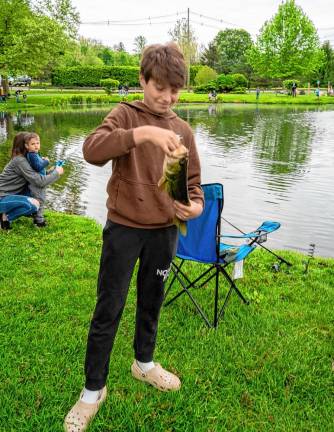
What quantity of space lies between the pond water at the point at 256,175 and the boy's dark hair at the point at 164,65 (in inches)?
203

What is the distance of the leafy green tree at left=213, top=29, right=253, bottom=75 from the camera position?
7856 centimetres

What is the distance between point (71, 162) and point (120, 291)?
1203 cm

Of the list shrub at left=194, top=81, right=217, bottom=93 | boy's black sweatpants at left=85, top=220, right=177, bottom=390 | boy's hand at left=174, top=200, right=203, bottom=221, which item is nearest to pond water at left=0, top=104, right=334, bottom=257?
boy's black sweatpants at left=85, top=220, right=177, bottom=390

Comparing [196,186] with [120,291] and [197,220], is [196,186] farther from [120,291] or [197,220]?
[197,220]

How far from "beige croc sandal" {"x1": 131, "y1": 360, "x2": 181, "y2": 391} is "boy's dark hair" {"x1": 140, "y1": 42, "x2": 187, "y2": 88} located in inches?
78.4

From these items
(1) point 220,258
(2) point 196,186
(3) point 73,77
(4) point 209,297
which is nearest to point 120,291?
(2) point 196,186

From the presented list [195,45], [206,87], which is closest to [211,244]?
[206,87]

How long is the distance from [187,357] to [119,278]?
1.24 meters

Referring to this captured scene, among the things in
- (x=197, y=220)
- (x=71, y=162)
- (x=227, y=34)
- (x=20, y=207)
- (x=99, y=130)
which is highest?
(x=227, y=34)

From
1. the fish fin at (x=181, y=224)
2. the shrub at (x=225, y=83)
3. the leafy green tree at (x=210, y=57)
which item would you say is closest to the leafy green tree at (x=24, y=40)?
the shrub at (x=225, y=83)

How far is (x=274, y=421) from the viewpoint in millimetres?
2701

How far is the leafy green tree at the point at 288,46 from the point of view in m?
56.0

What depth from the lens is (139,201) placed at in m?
2.34

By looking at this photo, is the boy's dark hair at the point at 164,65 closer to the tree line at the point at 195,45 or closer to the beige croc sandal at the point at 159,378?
the beige croc sandal at the point at 159,378
